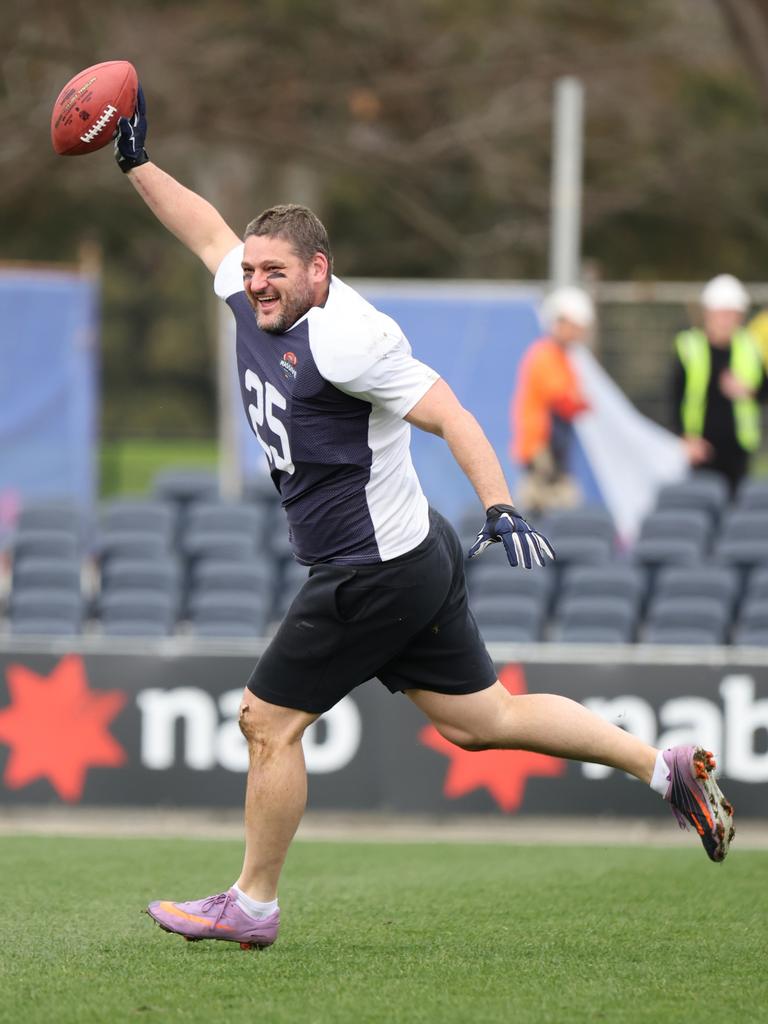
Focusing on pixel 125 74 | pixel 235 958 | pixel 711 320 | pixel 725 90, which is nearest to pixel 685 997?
pixel 235 958

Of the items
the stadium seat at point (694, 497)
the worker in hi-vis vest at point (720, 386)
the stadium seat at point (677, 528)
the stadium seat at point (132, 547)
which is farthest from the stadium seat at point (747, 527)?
the stadium seat at point (132, 547)

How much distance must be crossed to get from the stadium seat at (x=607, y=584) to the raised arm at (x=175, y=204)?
4869mm

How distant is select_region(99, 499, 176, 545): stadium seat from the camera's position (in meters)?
11.0

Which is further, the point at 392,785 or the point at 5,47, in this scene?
the point at 5,47

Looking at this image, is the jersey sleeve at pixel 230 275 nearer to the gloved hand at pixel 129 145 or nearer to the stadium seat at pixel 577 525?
the gloved hand at pixel 129 145

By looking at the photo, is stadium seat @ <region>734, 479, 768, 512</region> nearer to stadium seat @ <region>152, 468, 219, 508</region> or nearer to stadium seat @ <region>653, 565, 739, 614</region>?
stadium seat @ <region>653, 565, 739, 614</region>

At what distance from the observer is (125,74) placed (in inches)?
219

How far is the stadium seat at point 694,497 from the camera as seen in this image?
10961mm

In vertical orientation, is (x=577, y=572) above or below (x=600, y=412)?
below

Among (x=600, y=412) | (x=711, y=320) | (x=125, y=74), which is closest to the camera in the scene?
(x=125, y=74)

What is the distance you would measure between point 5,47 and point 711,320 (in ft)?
36.4

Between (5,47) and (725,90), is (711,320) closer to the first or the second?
(5,47)

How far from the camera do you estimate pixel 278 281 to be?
4.82 m

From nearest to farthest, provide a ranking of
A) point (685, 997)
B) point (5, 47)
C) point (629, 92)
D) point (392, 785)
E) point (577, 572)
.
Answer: point (685, 997), point (392, 785), point (577, 572), point (5, 47), point (629, 92)
